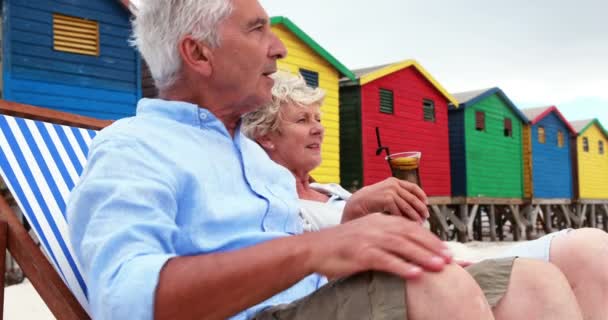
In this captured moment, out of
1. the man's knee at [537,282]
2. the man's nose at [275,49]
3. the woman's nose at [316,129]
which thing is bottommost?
the man's knee at [537,282]

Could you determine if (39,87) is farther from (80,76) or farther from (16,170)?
(16,170)

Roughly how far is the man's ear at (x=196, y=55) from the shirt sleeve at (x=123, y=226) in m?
0.39

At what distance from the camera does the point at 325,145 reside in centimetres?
1391

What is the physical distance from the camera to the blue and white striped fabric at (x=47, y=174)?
2.00m

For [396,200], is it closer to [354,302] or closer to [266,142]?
[354,302]

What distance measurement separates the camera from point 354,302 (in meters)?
1.40

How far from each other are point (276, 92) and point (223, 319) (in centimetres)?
221

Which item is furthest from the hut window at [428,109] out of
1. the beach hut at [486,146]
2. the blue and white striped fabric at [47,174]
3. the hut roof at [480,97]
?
the blue and white striped fabric at [47,174]

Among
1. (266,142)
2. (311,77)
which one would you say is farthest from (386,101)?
(266,142)

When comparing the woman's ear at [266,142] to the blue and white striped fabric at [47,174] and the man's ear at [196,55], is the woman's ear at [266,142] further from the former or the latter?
A: the man's ear at [196,55]

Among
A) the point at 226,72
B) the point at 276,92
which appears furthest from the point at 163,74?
the point at 276,92

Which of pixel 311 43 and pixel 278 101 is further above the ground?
pixel 311 43

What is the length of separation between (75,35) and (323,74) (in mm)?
5693

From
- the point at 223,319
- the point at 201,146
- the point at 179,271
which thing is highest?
the point at 201,146
